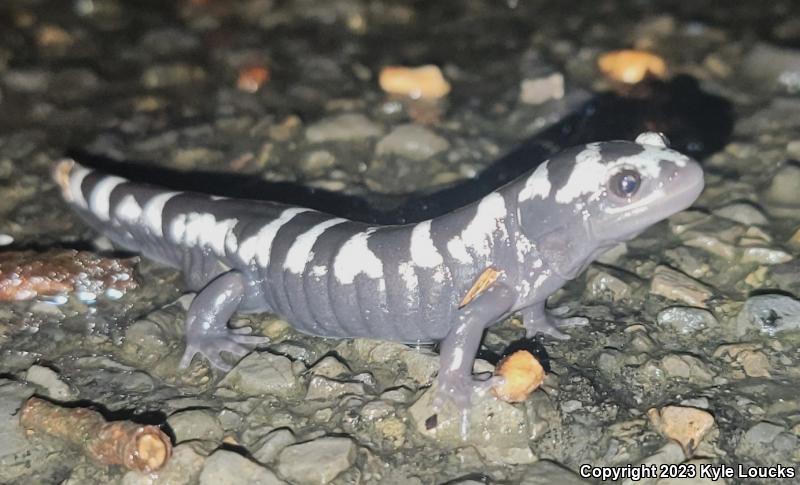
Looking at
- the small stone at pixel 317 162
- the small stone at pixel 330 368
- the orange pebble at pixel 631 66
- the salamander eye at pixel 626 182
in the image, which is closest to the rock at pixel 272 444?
the small stone at pixel 330 368

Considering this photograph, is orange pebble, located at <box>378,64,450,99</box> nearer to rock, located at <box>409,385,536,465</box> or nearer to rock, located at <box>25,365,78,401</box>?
rock, located at <box>409,385,536,465</box>

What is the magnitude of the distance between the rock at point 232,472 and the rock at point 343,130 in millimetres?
2671

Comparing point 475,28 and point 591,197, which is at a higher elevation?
point 591,197

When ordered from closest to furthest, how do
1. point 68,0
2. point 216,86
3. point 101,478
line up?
point 101,478, point 216,86, point 68,0

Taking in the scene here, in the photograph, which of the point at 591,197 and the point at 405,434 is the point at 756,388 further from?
the point at 405,434

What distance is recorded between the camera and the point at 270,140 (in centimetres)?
579

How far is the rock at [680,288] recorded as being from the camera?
4312 mm

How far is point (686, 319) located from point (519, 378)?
3.36ft

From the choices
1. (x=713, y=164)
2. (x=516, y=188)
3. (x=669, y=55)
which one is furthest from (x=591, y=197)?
(x=669, y=55)

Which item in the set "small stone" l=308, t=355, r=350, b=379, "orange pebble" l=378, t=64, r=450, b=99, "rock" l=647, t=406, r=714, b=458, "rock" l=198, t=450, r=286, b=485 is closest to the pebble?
"rock" l=647, t=406, r=714, b=458

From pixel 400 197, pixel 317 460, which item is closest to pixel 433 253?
pixel 317 460

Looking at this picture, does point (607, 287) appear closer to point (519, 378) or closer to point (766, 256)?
point (766, 256)

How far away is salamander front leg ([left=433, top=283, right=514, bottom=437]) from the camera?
374 centimetres

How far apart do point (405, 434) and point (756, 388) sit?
1600 mm
